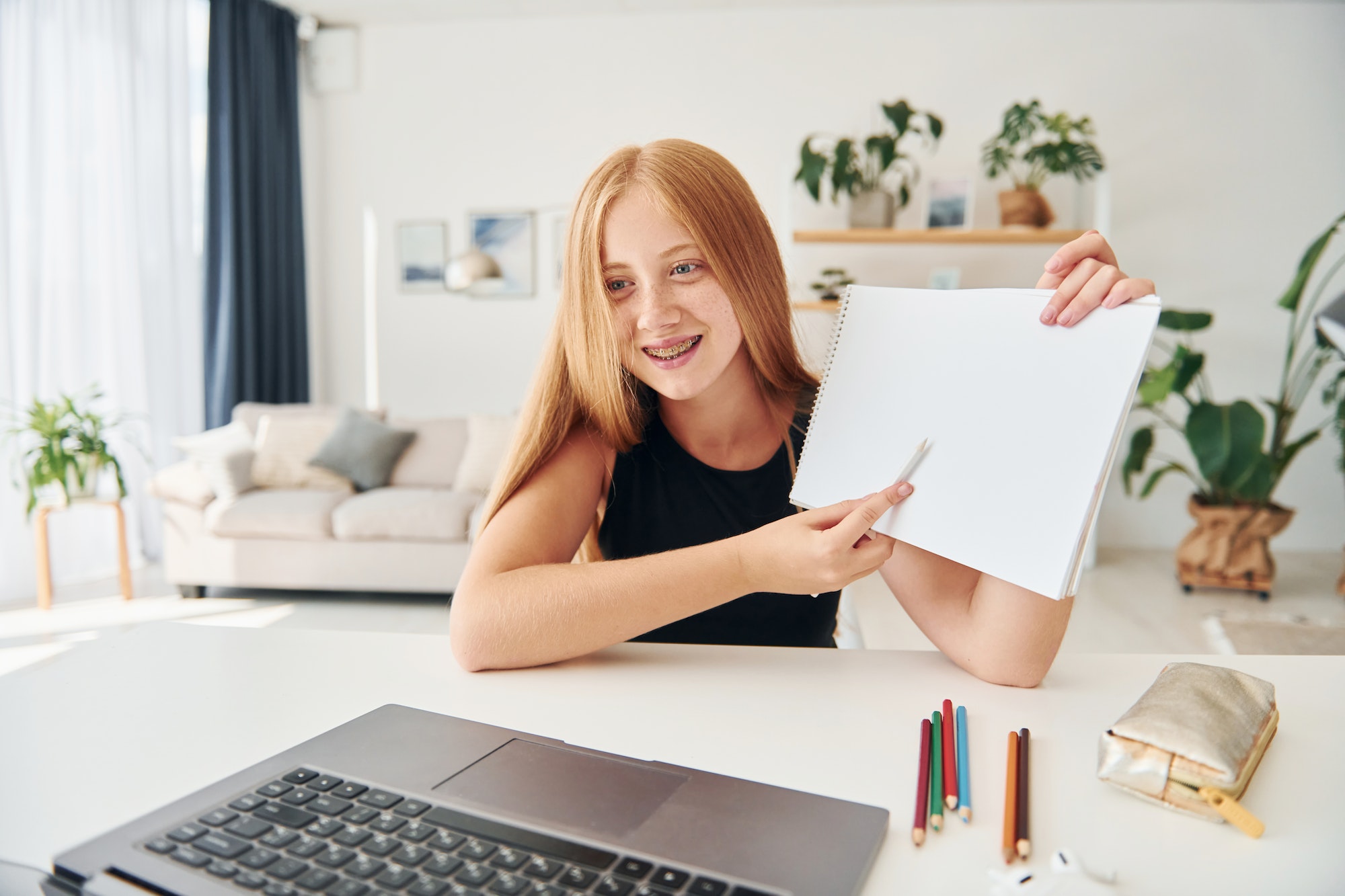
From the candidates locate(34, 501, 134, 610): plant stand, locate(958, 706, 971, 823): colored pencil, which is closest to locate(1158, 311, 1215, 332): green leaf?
locate(958, 706, 971, 823): colored pencil

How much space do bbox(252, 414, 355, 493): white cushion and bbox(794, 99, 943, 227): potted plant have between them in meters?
2.57

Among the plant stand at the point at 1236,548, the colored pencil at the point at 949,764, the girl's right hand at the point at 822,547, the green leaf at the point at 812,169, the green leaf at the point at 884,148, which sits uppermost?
the green leaf at the point at 884,148

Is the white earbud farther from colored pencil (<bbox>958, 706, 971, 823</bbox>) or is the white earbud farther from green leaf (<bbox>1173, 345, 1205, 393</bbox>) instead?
green leaf (<bbox>1173, 345, 1205, 393</bbox>)

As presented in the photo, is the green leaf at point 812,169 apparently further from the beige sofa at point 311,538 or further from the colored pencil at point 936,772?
the colored pencil at point 936,772

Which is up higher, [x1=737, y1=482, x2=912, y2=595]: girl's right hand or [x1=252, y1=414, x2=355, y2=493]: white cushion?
[x1=737, y1=482, x2=912, y2=595]: girl's right hand

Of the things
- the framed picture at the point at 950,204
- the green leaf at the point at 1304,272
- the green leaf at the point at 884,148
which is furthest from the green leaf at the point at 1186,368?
the green leaf at the point at 884,148

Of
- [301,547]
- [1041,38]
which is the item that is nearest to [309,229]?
[301,547]

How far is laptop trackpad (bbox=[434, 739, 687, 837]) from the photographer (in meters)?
0.53

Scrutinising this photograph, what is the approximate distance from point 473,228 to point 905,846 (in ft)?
16.2

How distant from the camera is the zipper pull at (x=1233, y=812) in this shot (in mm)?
525

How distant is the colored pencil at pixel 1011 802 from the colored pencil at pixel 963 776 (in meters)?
0.02

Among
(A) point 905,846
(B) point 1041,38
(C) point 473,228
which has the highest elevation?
(B) point 1041,38

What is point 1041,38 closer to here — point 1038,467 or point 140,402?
point 1038,467

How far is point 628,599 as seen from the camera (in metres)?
0.82
